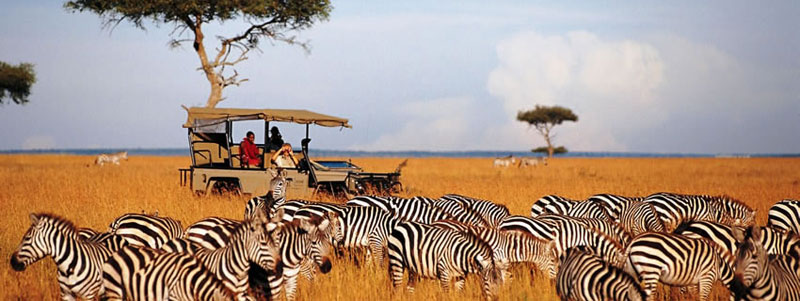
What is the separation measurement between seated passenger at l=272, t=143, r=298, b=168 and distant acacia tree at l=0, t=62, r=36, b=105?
135 feet

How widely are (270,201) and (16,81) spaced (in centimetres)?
4681

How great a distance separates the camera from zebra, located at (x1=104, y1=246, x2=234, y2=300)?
7.08m

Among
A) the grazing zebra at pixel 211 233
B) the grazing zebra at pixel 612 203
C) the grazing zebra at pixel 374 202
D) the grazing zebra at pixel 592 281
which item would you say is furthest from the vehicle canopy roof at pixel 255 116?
the grazing zebra at pixel 592 281

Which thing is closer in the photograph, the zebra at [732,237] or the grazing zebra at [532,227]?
the zebra at [732,237]

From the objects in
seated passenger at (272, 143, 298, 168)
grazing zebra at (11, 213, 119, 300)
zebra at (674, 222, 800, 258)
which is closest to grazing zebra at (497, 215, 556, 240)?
zebra at (674, 222, 800, 258)

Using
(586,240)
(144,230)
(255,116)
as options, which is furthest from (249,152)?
(586,240)

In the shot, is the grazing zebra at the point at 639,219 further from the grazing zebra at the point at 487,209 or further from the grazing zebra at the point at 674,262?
the grazing zebra at the point at 674,262

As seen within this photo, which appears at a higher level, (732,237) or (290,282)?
(732,237)

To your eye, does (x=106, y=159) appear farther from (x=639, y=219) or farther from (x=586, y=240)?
(x=586, y=240)

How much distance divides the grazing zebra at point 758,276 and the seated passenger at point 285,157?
470 inches

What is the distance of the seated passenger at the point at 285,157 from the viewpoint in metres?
18.4

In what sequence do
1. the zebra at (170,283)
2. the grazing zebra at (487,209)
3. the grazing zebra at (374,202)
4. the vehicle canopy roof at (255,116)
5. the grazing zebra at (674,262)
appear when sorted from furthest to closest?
1. the vehicle canopy roof at (255,116)
2. the grazing zebra at (487,209)
3. the grazing zebra at (374,202)
4. the grazing zebra at (674,262)
5. the zebra at (170,283)

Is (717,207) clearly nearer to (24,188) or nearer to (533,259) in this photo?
(533,259)

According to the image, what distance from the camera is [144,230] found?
944cm
